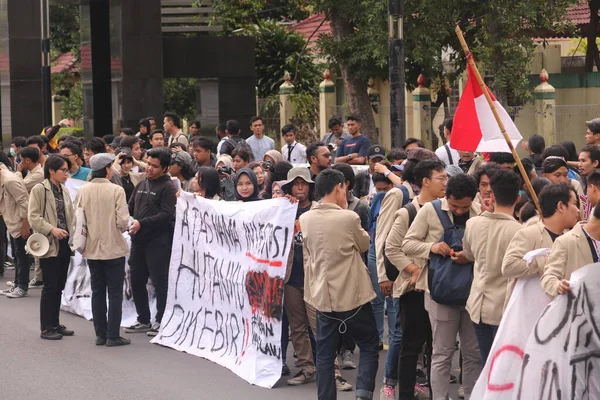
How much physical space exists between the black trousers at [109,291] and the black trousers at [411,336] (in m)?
3.72

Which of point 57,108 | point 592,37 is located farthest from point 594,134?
point 57,108

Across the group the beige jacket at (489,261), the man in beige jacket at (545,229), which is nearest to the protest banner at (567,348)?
the man in beige jacket at (545,229)

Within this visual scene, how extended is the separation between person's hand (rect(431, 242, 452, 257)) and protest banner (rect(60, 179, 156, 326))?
5192 millimetres

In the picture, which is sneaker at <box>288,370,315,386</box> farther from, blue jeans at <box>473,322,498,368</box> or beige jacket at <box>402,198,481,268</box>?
blue jeans at <box>473,322,498,368</box>

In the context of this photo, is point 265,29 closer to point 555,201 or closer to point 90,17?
point 90,17

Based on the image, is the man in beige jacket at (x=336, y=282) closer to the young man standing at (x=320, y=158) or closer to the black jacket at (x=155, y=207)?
the young man standing at (x=320, y=158)

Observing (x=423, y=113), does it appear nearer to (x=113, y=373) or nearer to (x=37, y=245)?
(x=37, y=245)

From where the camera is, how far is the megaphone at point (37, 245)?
35.6 ft

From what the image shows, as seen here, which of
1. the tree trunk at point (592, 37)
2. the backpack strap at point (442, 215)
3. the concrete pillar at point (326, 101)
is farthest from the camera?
the concrete pillar at point (326, 101)

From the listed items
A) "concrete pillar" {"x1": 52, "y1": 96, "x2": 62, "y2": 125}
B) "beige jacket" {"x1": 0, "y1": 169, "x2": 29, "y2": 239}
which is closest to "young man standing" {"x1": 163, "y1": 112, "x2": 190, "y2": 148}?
"beige jacket" {"x1": 0, "y1": 169, "x2": 29, "y2": 239}

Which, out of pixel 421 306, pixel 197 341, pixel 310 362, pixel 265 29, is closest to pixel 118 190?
pixel 197 341

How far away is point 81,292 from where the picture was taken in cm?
1254

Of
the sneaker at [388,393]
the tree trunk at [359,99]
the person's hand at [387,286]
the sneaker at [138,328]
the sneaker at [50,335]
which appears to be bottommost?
the sneaker at [138,328]

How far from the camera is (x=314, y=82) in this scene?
31094 millimetres
